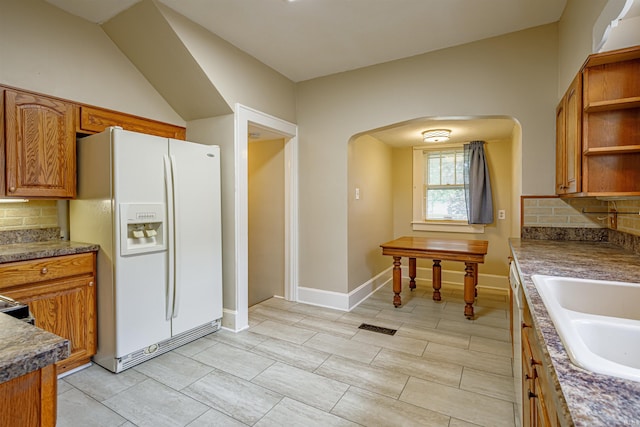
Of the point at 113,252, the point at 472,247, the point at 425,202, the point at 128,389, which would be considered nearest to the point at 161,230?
the point at 113,252

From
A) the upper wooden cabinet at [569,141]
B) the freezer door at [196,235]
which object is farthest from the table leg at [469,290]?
the freezer door at [196,235]

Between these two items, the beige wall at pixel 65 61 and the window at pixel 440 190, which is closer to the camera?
the beige wall at pixel 65 61

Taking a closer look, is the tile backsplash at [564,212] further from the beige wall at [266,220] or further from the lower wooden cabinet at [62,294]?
the lower wooden cabinet at [62,294]

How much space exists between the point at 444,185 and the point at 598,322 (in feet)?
13.9

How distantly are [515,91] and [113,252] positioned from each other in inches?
134

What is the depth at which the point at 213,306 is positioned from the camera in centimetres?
284

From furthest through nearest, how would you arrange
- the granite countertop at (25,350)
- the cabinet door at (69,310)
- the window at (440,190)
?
the window at (440,190), the cabinet door at (69,310), the granite countertop at (25,350)

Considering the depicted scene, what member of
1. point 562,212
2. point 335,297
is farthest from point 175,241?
point 562,212

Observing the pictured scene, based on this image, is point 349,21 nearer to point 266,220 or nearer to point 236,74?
point 236,74

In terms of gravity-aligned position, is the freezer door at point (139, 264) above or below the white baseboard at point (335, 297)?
above

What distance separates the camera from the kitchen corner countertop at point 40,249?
6.14 feet

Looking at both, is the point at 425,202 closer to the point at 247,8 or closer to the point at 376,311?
the point at 376,311

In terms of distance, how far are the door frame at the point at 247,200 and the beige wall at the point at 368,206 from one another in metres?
0.68

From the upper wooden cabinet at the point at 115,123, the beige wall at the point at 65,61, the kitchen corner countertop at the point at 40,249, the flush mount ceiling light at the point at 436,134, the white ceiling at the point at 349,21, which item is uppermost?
the white ceiling at the point at 349,21
